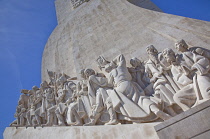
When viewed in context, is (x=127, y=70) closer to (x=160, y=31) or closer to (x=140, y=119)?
(x=140, y=119)

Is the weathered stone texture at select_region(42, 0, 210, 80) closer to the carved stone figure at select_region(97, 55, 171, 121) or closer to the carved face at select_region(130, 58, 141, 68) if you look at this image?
the carved face at select_region(130, 58, 141, 68)

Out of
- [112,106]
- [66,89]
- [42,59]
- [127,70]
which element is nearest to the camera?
[112,106]

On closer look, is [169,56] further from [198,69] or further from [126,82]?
[126,82]

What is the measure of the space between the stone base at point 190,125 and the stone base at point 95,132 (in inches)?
14.4

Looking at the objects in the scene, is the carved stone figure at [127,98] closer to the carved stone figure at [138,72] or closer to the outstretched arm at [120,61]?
the outstretched arm at [120,61]

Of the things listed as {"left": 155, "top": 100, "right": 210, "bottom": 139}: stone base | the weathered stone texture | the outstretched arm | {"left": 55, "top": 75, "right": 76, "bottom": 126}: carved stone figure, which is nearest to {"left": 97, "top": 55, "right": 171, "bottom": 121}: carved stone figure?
the outstretched arm

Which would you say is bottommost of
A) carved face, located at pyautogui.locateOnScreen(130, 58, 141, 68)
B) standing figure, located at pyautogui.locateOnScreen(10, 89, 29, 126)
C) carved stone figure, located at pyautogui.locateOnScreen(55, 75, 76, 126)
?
standing figure, located at pyautogui.locateOnScreen(10, 89, 29, 126)

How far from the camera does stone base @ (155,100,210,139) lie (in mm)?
2474

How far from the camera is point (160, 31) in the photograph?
5.07m

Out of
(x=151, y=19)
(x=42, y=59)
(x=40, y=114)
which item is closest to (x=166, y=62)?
(x=151, y=19)

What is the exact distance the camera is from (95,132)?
371cm

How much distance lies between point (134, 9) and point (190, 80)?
377 centimetres

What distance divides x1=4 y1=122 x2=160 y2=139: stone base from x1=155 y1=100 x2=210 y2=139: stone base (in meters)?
0.36

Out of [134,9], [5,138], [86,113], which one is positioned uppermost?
[134,9]
